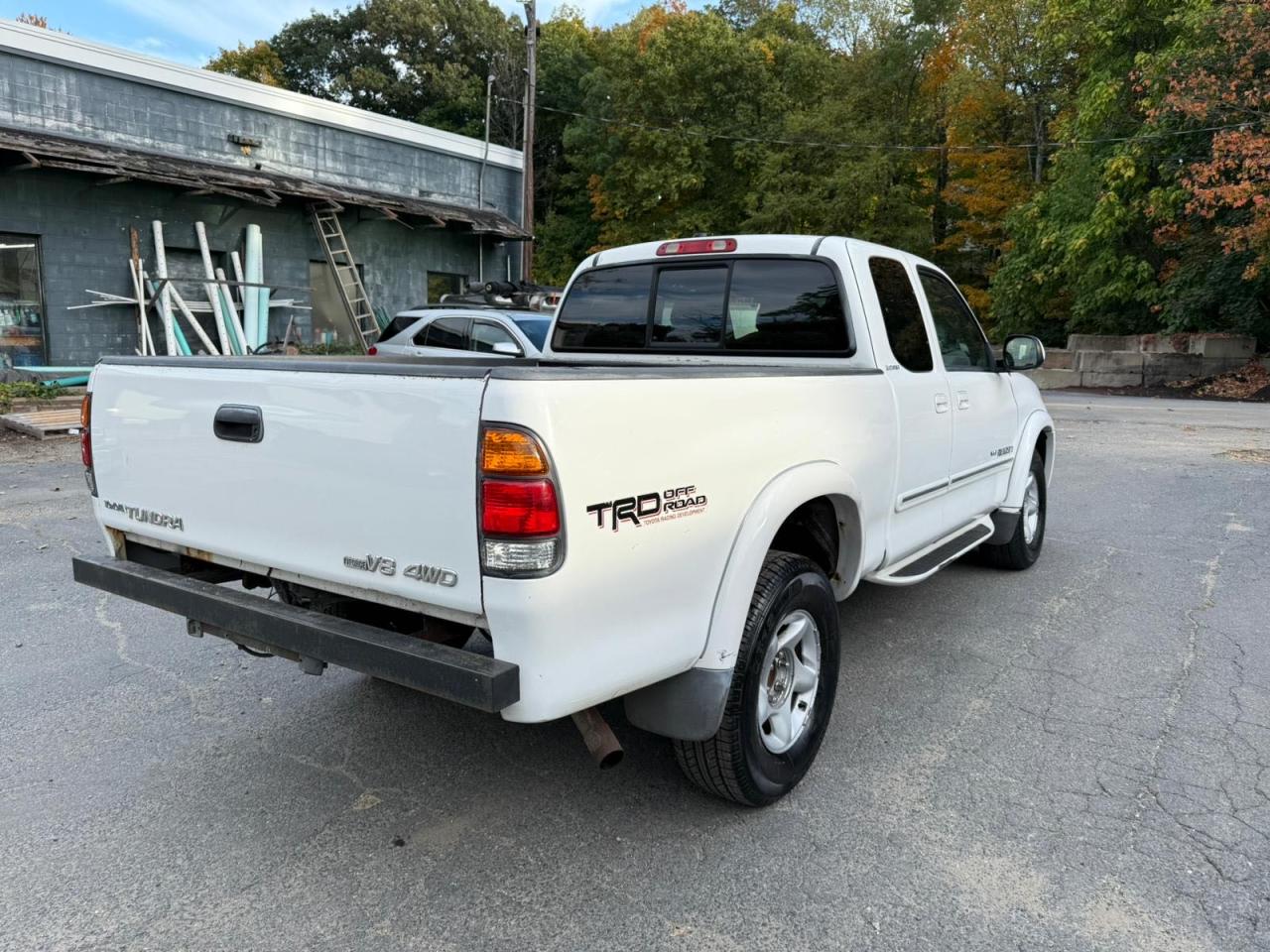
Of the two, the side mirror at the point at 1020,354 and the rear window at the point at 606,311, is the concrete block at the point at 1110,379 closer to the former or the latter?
the side mirror at the point at 1020,354

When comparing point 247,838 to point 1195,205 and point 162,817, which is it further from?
point 1195,205

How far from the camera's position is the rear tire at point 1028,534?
574 centimetres

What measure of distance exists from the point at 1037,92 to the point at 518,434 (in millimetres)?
31968

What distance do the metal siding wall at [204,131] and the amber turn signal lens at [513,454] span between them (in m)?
16.1

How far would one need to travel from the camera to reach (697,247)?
4.28 metres

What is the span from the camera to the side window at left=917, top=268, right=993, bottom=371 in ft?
15.2

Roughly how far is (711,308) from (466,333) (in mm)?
7701

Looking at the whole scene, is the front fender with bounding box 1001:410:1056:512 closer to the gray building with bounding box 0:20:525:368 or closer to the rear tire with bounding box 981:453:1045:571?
the rear tire with bounding box 981:453:1045:571

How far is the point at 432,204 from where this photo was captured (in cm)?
2072

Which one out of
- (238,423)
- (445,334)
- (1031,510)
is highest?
(445,334)

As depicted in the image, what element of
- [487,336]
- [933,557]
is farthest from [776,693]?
[487,336]

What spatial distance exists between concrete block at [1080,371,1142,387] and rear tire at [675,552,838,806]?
23.7 meters

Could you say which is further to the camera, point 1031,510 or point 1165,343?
point 1165,343

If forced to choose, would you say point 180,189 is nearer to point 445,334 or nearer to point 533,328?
point 445,334
